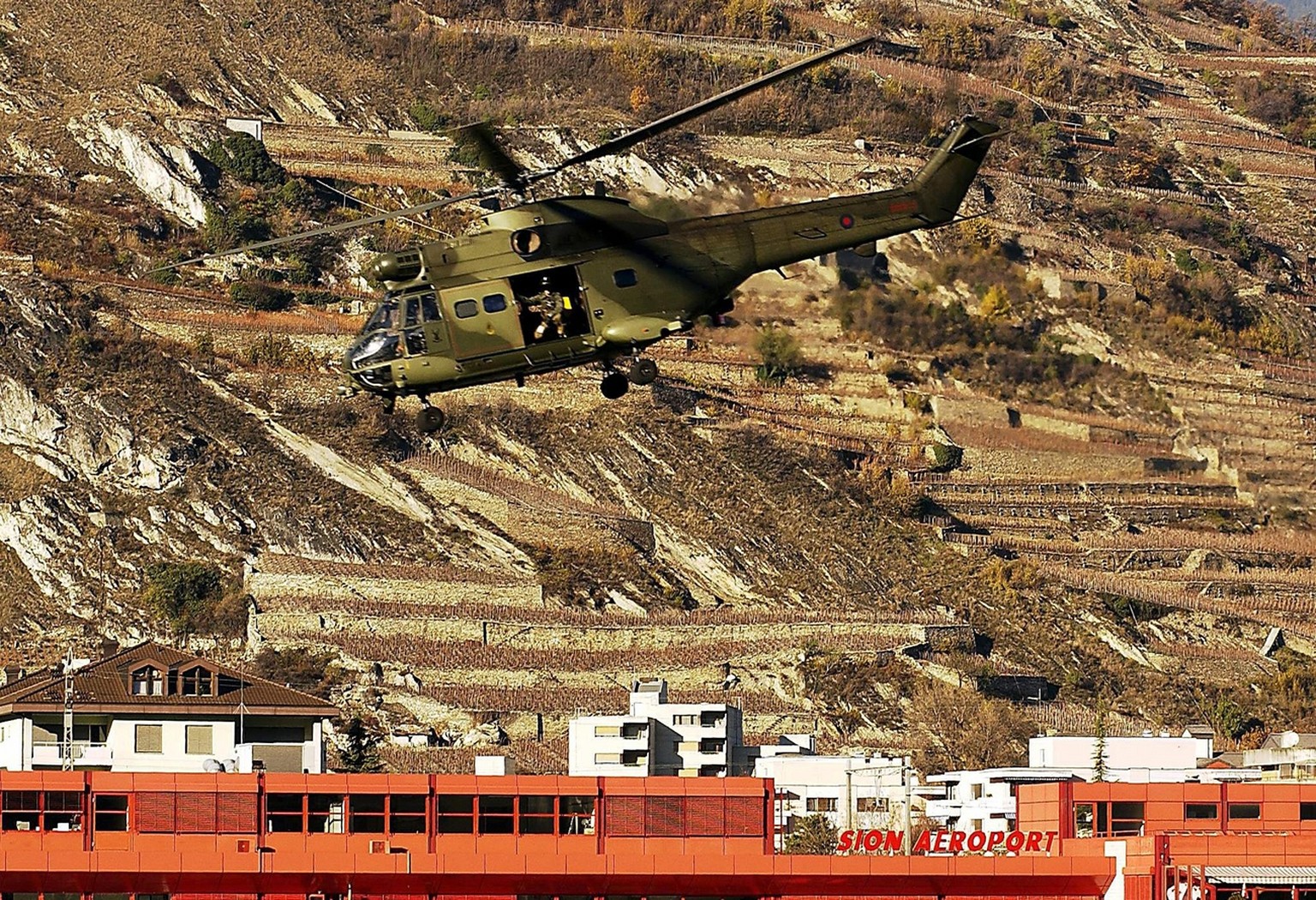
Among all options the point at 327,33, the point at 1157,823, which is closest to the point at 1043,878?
the point at 1157,823

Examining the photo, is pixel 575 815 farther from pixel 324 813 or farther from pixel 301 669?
pixel 301 669

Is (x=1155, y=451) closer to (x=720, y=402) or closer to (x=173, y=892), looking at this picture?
(x=720, y=402)

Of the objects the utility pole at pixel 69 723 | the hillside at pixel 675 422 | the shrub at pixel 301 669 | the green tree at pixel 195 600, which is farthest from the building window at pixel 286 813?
the green tree at pixel 195 600

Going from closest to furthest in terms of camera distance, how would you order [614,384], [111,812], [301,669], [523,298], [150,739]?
1. [523,298]
2. [614,384]
3. [111,812]
4. [150,739]
5. [301,669]

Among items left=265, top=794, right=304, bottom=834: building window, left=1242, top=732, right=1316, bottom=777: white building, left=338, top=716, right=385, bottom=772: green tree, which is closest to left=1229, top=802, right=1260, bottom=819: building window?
left=265, top=794, right=304, bottom=834: building window

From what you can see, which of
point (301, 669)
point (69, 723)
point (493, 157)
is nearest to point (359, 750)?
point (301, 669)

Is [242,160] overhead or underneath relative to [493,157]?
overhead

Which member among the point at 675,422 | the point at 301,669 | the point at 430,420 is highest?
the point at 675,422
